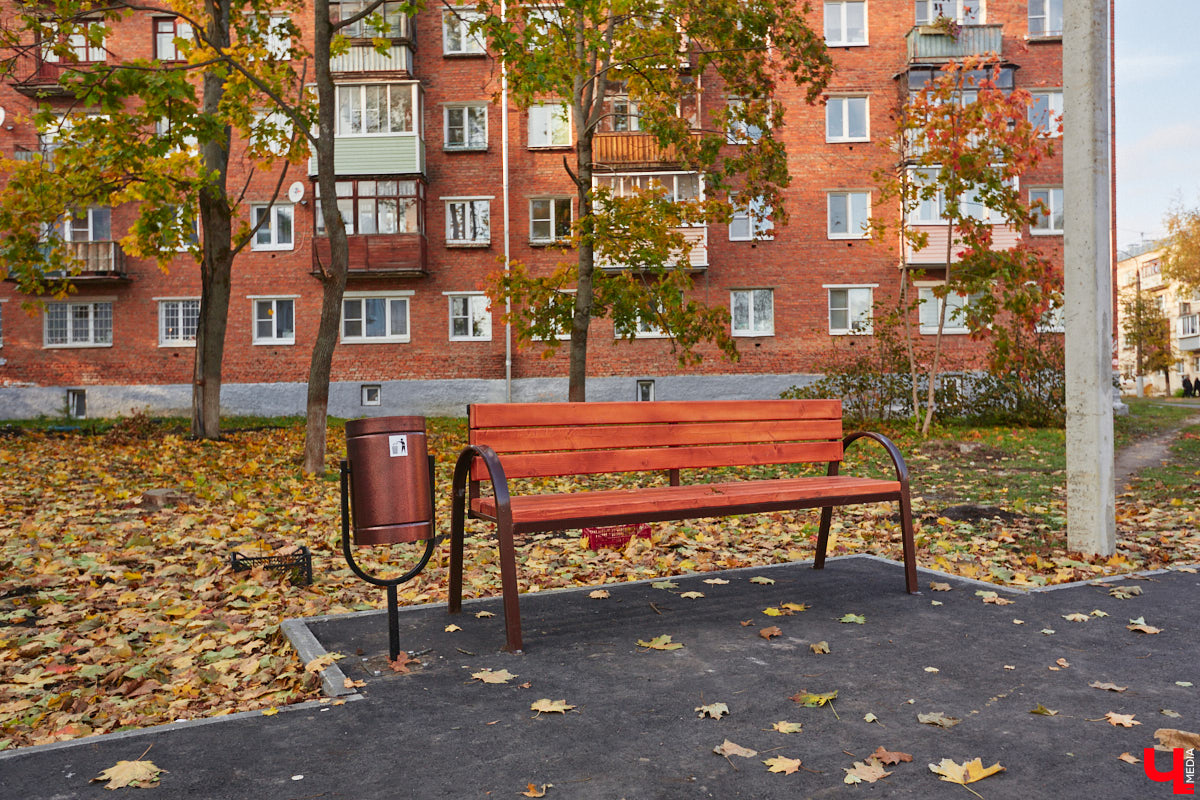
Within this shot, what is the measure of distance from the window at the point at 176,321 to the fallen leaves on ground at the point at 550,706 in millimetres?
27593

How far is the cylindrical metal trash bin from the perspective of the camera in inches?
159

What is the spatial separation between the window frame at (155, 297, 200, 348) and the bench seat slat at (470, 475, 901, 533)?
26183 mm

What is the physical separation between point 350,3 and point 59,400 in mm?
14402

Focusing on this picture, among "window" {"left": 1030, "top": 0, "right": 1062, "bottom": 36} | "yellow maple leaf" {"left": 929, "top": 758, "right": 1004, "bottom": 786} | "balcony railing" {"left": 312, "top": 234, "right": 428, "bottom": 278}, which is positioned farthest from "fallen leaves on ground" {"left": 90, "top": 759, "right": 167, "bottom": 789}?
"window" {"left": 1030, "top": 0, "right": 1062, "bottom": 36}

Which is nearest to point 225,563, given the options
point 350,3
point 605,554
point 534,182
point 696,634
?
point 605,554

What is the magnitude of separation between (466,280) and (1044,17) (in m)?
19.4

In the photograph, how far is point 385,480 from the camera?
4059 millimetres

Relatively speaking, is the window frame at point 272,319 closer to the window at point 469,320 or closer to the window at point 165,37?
the window at point 469,320

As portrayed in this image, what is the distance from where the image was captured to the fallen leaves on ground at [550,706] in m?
3.48

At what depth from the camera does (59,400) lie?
92.0 feet

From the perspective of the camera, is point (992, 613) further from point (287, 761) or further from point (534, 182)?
point (534, 182)

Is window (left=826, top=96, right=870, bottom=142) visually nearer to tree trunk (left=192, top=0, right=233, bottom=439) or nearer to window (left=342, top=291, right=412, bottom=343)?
window (left=342, top=291, right=412, bottom=343)

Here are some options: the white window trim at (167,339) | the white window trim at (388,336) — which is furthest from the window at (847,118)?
the white window trim at (167,339)

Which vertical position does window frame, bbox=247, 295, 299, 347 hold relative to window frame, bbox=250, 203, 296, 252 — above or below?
below
